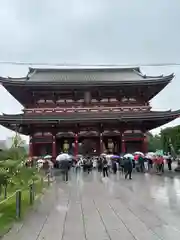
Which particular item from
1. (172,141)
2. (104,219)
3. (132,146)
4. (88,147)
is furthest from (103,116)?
(172,141)

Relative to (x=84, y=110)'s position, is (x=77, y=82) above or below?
above

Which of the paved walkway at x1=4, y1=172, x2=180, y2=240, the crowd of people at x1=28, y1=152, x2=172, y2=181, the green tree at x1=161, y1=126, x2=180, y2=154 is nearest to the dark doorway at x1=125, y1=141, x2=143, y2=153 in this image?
the crowd of people at x1=28, y1=152, x2=172, y2=181

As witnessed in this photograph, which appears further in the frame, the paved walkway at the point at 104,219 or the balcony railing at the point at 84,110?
the balcony railing at the point at 84,110

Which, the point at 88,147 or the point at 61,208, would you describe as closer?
the point at 61,208

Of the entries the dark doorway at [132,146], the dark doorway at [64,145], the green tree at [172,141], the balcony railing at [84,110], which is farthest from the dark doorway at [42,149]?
the green tree at [172,141]

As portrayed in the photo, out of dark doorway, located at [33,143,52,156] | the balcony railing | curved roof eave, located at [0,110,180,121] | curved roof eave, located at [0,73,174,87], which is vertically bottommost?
dark doorway, located at [33,143,52,156]

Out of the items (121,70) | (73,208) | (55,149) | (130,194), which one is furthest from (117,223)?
(121,70)

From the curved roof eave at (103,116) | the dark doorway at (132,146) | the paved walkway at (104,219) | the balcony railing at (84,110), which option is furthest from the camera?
the dark doorway at (132,146)

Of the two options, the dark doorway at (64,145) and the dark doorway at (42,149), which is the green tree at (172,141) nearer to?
the dark doorway at (64,145)

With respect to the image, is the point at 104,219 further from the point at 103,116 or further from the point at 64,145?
the point at 64,145

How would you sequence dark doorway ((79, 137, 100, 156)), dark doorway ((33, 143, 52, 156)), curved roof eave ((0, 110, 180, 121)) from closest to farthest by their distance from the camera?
curved roof eave ((0, 110, 180, 121))
dark doorway ((33, 143, 52, 156))
dark doorway ((79, 137, 100, 156))

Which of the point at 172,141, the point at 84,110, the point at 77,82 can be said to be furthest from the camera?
the point at 172,141

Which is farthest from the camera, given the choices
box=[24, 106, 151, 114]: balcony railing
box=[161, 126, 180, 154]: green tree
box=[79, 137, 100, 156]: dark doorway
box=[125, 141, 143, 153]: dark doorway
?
box=[161, 126, 180, 154]: green tree

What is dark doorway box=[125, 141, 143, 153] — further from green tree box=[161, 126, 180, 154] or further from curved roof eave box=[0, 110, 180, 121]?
green tree box=[161, 126, 180, 154]
